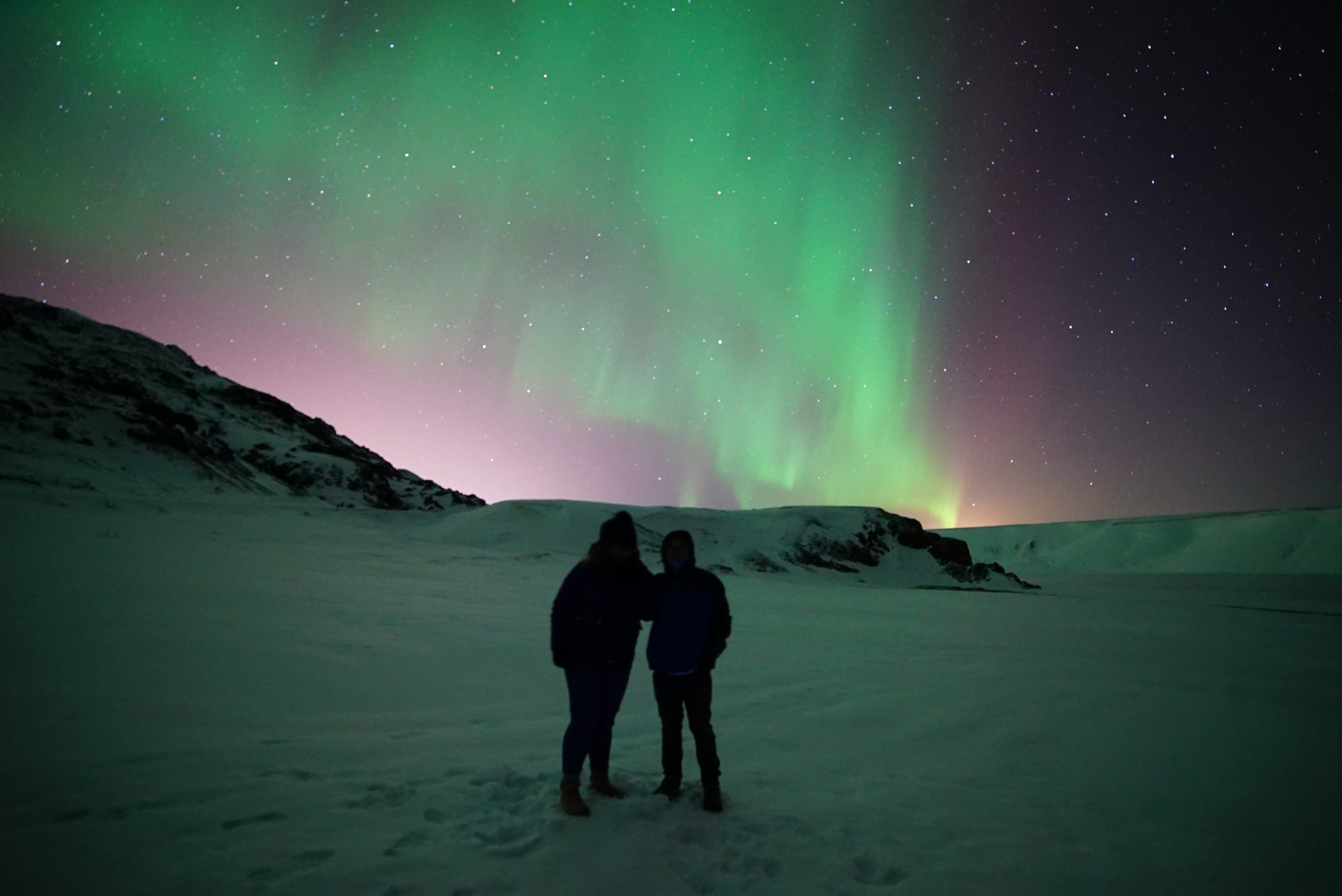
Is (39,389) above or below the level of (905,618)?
above

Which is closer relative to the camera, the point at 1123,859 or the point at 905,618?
the point at 1123,859

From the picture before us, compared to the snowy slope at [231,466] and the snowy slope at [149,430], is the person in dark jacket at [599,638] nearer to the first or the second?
the snowy slope at [231,466]

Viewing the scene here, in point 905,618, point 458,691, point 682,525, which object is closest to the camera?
point 458,691

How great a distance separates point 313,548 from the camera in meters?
20.0

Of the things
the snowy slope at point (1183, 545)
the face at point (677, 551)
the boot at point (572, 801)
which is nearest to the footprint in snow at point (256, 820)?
the boot at point (572, 801)

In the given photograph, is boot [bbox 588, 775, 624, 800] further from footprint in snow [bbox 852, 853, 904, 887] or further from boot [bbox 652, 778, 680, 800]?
footprint in snow [bbox 852, 853, 904, 887]

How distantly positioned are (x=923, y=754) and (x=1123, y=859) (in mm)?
2046

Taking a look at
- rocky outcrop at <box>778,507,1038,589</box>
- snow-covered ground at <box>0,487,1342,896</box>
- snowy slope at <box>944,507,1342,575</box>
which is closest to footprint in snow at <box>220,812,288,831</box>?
snow-covered ground at <box>0,487,1342,896</box>

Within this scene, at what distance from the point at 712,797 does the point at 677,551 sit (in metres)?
1.70

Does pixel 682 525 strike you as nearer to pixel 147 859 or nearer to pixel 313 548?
pixel 313 548

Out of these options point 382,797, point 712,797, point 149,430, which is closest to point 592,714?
point 712,797

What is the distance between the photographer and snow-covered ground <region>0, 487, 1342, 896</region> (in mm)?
3307

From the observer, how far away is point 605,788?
4.21 metres

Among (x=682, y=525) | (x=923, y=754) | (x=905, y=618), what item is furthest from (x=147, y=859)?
(x=682, y=525)
